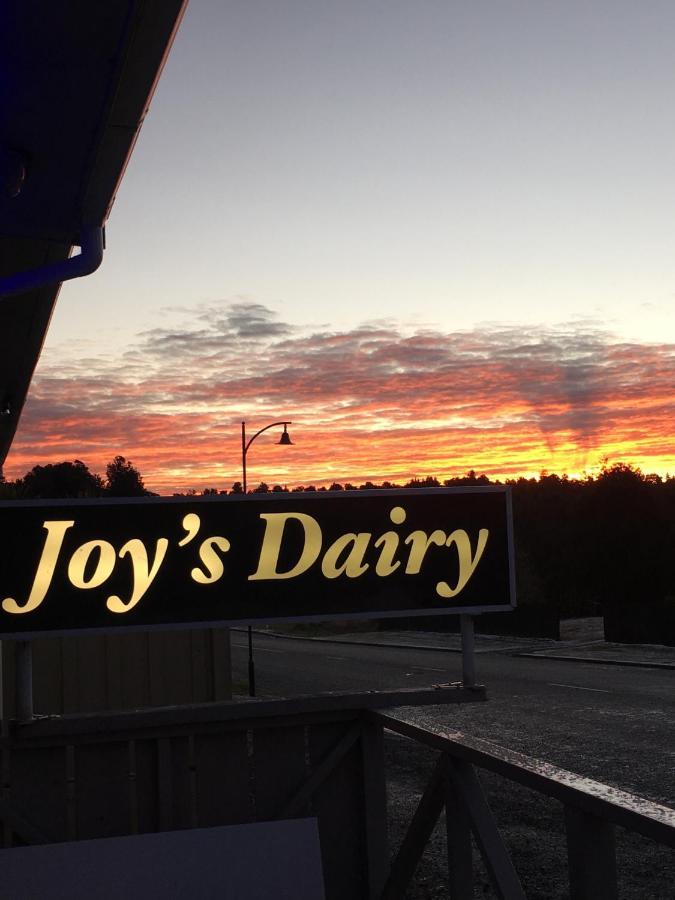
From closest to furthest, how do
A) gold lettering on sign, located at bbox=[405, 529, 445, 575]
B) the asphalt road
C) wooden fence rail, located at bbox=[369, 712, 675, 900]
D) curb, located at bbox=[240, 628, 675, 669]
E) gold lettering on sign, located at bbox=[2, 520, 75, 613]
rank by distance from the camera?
1. wooden fence rail, located at bbox=[369, 712, 675, 900]
2. gold lettering on sign, located at bbox=[2, 520, 75, 613]
3. gold lettering on sign, located at bbox=[405, 529, 445, 575]
4. the asphalt road
5. curb, located at bbox=[240, 628, 675, 669]

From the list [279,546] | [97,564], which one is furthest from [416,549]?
[97,564]

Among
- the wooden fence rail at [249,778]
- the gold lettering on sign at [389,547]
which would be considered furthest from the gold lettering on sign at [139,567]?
the gold lettering on sign at [389,547]

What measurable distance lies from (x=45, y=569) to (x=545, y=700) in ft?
68.2

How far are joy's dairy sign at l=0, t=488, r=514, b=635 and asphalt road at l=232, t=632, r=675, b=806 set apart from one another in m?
0.86

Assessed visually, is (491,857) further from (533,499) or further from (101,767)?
(533,499)

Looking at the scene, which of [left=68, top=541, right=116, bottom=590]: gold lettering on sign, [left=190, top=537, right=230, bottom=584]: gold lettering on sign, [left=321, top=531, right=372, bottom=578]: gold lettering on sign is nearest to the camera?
[left=68, top=541, right=116, bottom=590]: gold lettering on sign

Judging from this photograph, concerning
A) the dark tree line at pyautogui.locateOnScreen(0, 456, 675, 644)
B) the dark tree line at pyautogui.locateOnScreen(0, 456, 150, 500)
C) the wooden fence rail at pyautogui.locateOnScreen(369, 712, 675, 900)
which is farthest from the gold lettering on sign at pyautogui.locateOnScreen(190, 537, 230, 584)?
the dark tree line at pyautogui.locateOnScreen(0, 456, 150, 500)

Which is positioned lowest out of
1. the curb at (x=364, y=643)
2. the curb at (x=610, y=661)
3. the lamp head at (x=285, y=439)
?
the curb at (x=364, y=643)

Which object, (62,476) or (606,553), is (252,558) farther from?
(62,476)

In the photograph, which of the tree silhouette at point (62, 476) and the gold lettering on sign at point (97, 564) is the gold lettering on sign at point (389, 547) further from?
the tree silhouette at point (62, 476)

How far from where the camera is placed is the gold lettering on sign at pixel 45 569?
506 centimetres

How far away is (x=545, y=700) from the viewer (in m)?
23.9

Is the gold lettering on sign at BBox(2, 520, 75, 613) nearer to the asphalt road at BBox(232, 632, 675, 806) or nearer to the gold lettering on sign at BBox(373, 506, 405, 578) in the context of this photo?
the gold lettering on sign at BBox(373, 506, 405, 578)

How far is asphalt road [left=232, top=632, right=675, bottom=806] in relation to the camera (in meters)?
15.8
